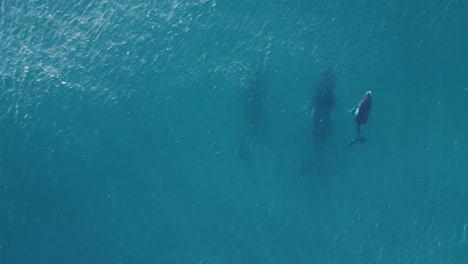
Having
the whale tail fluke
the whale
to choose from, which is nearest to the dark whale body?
the whale tail fluke

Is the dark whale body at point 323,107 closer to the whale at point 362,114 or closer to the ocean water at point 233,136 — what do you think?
the ocean water at point 233,136

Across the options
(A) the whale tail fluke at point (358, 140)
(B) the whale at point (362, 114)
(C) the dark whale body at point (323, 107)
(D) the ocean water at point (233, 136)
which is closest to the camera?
(D) the ocean water at point (233, 136)

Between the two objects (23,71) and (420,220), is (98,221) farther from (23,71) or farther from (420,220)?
(420,220)

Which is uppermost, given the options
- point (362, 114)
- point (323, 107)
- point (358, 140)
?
point (323, 107)

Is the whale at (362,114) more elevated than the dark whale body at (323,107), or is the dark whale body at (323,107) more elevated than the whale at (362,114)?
the dark whale body at (323,107)

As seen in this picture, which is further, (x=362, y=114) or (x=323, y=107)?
(x=323, y=107)

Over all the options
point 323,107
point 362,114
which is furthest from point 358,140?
point 323,107

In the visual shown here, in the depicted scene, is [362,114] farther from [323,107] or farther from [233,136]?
[233,136]

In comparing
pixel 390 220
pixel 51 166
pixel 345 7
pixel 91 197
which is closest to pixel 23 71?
pixel 51 166

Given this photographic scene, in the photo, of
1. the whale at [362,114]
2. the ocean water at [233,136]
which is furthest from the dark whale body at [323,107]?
the whale at [362,114]
